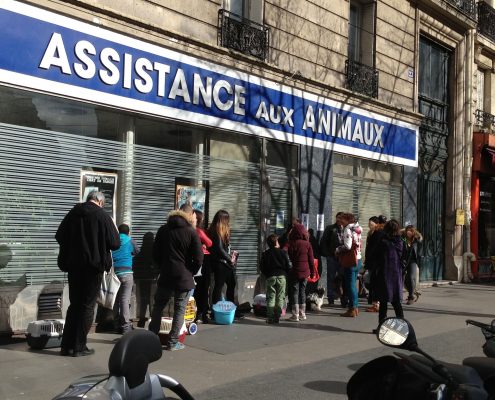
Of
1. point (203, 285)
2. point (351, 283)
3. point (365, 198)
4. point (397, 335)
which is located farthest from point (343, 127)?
point (397, 335)

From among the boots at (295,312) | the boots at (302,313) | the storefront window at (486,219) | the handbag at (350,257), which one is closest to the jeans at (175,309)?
the boots at (295,312)

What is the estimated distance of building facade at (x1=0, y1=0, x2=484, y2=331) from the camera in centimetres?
771

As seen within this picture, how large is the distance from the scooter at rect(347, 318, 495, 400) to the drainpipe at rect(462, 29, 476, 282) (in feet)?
50.1

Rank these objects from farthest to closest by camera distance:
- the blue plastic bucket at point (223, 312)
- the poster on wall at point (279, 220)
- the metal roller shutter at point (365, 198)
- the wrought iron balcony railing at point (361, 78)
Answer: the wrought iron balcony railing at point (361, 78) < the metal roller shutter at point (365, 198) < the poster on wall at point (279, 220) < the blue plastic bucket at point (223, 312)

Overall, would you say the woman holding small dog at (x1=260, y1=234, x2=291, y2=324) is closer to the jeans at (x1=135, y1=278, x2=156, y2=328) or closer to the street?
the street

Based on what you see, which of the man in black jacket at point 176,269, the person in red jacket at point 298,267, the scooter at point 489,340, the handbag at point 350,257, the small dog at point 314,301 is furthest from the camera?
the small dog at point 314,301

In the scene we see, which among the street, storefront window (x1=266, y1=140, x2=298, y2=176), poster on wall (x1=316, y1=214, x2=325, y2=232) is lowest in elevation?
the street

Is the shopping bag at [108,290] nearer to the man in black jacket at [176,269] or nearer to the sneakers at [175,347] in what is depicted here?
the man in black jacket at [176,269]

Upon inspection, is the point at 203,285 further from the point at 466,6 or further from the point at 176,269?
the point at 466,6

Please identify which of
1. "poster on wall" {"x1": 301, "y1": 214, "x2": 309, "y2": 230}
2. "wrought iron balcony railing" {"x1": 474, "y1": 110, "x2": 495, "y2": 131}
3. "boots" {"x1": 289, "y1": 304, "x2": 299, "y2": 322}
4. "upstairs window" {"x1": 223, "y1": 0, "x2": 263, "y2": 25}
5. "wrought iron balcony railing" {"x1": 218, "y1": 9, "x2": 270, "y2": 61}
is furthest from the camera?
"wrought iron balcony railing" {"x1": 474, "y1": 110, "x2": 495, "y2": 131}

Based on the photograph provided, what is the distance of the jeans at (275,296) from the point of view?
897 cm

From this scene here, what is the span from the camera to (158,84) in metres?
9.27

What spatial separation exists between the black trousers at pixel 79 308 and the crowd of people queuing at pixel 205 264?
11 mm

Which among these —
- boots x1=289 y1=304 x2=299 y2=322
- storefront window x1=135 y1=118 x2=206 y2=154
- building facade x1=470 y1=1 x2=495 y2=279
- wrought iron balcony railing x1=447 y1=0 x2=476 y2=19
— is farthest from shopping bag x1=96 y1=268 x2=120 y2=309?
wrought iron balcony railing x1=447 y1=0 x2=476 y2=19
